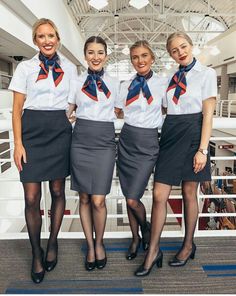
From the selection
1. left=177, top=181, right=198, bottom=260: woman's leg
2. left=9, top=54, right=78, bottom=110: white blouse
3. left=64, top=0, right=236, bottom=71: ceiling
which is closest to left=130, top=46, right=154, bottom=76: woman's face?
left=9, top=54, right=78, bottom=110: white blouse

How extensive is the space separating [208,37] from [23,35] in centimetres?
1621

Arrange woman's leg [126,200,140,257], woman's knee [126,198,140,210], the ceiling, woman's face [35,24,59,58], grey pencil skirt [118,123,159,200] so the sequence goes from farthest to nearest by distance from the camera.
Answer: the ceiling < woman's leg [126,200,140,257] < woman's knee [126,198,140,210] < grey pencil skirt [118,123,159,200] < woman's face [35,24,59,58]

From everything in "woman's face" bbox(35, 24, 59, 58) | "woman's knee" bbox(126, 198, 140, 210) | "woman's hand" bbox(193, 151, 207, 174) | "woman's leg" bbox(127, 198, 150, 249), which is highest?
"woman's face" bbox(35, 24, 59, 58)

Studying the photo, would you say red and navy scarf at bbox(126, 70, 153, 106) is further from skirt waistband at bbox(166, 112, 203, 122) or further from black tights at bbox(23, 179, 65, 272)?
black tights at bbox(23, 179, 65, 272)

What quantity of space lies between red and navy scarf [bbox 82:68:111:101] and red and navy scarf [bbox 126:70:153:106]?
15cm

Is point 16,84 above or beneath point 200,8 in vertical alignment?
beneath

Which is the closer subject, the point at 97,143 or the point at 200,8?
the point at 97,143

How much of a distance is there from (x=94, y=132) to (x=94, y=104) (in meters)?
0.19

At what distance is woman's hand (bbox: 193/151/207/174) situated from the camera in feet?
6.66

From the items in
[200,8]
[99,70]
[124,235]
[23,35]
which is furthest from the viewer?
[200,8]

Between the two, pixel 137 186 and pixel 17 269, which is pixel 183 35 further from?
pixel 17 269

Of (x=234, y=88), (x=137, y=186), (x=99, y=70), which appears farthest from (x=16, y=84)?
(x=234, y=88)

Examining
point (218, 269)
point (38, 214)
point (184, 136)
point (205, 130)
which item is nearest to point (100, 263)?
point (38, 214)

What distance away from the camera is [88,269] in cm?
223
